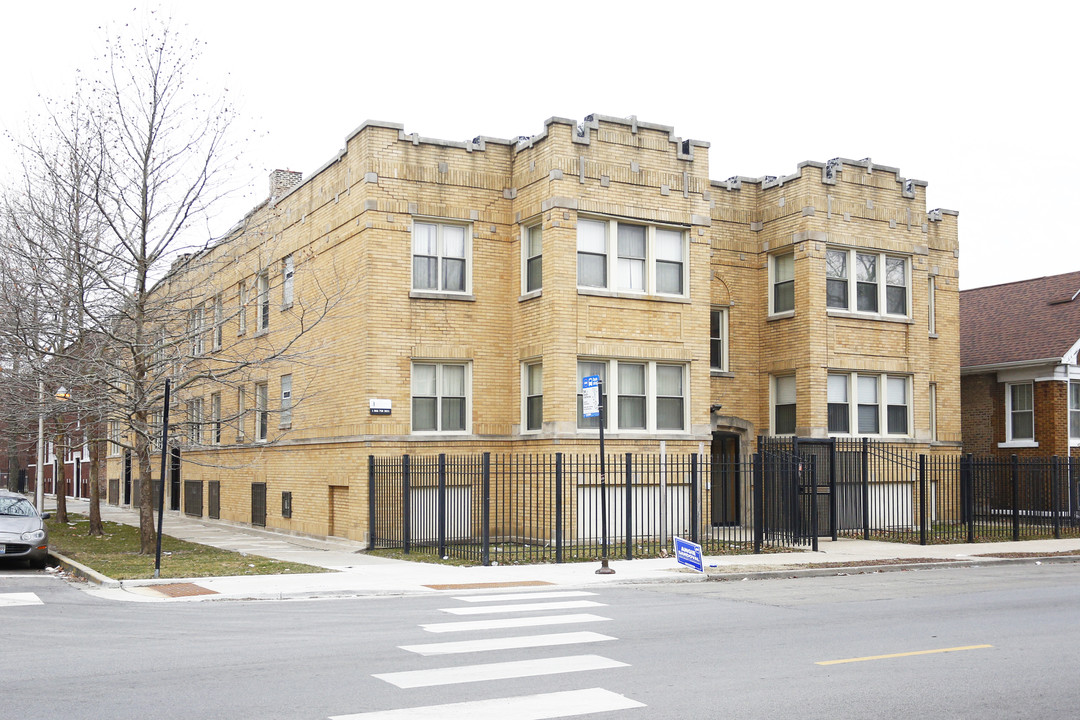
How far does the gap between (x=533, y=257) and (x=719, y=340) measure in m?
5.87

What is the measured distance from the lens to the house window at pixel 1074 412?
29.4 meters

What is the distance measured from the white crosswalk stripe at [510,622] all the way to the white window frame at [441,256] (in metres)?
11.2

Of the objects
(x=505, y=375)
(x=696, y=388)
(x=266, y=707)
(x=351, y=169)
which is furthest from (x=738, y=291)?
(x=266, y=707)

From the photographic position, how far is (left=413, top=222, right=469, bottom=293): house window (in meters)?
22.4

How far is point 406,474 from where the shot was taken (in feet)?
64.7

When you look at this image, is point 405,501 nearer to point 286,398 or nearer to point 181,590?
point 181,590

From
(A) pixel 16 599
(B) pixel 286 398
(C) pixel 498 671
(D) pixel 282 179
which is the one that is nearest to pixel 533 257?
(B) pixel 286 398

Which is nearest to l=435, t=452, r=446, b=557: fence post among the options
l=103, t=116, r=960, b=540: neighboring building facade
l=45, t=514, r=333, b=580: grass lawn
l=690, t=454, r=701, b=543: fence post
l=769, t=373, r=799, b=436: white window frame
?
l=45, t=514, r=333, b=580: grass lawn

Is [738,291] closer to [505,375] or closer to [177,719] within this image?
[505,375]

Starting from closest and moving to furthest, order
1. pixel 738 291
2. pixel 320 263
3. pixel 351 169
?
pixel 351 169, pixel 320 263, pixel 738 291

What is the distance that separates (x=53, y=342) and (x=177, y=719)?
599 inches

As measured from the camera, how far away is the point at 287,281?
86.0ft

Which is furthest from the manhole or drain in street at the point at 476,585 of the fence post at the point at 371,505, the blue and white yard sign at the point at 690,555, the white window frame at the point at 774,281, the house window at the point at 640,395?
the white window frame at the point at 774,281

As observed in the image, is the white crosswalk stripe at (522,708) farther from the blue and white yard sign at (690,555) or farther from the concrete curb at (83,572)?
the concrete curb at (83,572)
